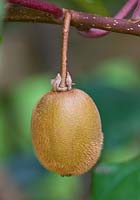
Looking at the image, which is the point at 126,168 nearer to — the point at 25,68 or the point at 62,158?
the point at 62,158

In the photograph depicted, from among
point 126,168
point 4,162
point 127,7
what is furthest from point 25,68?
point 127,7

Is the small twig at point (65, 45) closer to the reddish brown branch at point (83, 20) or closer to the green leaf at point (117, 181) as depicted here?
the reddish brown branch at point (83, 20)

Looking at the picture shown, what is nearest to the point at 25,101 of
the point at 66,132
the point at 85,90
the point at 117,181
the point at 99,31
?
the point at 85,90

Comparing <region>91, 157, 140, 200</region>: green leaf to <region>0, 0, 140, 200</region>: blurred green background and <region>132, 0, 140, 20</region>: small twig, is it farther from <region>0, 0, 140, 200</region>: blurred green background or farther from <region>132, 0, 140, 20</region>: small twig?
<region>132, 0, 140, 20</region>: small twig

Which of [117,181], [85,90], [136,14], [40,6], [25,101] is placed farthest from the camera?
[25,101]

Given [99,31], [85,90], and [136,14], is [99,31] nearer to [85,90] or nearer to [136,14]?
[136,14]

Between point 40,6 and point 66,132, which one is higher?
point 40,6

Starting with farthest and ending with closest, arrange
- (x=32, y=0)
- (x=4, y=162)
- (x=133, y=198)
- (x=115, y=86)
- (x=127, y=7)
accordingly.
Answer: (x=4, y=162) < (x=115, y=86) < (x=133, y=198) < (x=127, y=7) < (x=32, y=0)
